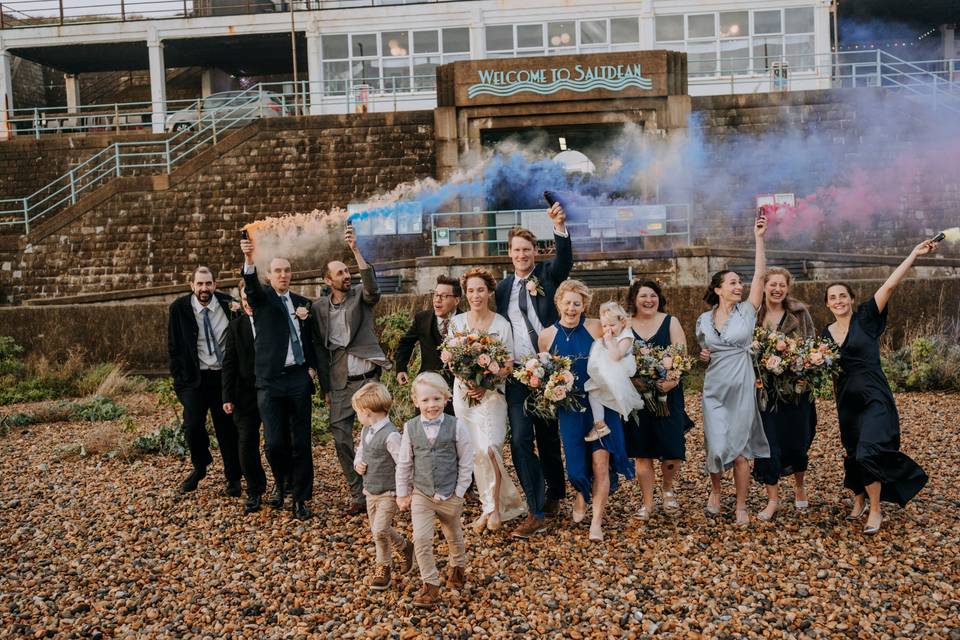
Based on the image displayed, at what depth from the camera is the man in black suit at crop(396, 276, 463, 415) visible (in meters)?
6.91

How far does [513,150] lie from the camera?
23.0 meters

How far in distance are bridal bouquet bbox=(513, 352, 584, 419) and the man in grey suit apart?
59.9 inches

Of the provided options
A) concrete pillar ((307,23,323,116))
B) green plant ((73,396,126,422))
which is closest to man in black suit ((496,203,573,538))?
green plant ((73,396,126,422))

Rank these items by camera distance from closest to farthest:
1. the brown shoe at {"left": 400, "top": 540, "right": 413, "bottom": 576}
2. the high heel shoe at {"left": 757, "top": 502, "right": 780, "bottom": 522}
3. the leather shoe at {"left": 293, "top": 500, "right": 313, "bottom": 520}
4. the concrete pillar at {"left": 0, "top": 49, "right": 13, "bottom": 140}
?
the brown shoe at {"left": 400, "top": 540, "right": 413, "bottom": 576} < the high heel shoe at {"left": 757, "top": 502, "right": 780, "bottom": 522} < the leather shoe at {"left": 293, "top": 500, "right": 313, "bottom": 520} < the concrete pillar at {"left": 0, "top": 49, "right": 13, "bottom": 140}

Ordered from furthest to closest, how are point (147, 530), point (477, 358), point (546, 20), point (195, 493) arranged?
point (546, 20) < point (195, 493) < point (147, 530) < point (477, 358)

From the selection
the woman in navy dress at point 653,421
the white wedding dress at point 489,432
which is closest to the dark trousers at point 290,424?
the white wedding dress at point 489,432

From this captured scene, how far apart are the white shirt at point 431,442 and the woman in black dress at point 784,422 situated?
2.36 meters

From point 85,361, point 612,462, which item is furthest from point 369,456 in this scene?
point 85,361

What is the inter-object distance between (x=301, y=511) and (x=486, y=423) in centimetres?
166

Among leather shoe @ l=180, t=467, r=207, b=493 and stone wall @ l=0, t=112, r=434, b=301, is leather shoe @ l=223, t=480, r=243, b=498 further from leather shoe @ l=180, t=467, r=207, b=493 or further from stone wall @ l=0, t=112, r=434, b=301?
stone wall @ l=0, t=112, r=434, b=301

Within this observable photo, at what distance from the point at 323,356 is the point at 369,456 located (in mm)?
1929

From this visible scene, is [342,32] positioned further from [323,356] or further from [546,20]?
[323,356]

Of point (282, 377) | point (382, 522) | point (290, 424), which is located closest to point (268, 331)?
point (282, 377)

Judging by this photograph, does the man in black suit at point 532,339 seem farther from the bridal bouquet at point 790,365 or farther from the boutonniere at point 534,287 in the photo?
the bridal bouquet at point 790,365
